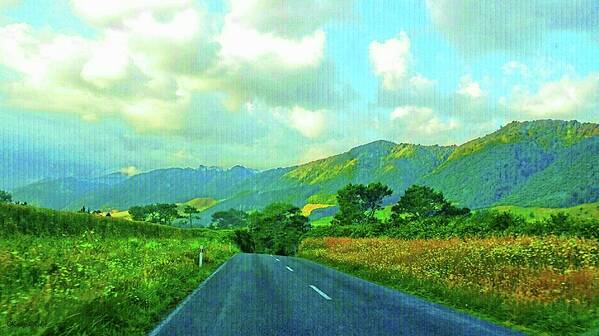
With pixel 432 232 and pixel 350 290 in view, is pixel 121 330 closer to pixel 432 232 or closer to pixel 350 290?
pixel 350 290

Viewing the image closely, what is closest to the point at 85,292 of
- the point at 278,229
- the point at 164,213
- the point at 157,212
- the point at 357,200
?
the point at 357,200

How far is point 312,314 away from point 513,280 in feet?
21.0

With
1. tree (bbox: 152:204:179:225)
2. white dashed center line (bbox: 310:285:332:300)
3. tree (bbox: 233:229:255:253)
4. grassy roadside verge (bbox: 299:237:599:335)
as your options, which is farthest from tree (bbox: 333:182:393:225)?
white dashed center line (bbox: 310:285:332:300)

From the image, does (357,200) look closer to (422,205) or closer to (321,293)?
(422,205)

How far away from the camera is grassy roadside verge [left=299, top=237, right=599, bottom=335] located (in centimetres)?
948

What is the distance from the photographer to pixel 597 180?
7539 inches

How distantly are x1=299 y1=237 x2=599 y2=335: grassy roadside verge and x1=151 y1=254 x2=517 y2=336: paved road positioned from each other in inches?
41.0

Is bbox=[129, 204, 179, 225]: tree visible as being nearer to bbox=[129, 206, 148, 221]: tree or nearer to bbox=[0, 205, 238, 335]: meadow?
bbox=[129, 206, 148, 221]: tree

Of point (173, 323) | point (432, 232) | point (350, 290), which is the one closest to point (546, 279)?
point (350, 290)

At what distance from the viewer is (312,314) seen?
9.52 meters

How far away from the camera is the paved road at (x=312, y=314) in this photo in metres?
8.00

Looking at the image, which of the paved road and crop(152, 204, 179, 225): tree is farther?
crop(152, 204, 179, 225): tree

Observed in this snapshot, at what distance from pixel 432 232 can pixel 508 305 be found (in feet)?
68.0

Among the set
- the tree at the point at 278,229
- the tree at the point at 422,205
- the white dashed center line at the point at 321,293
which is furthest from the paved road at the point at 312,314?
the tree at the point at 278,229
